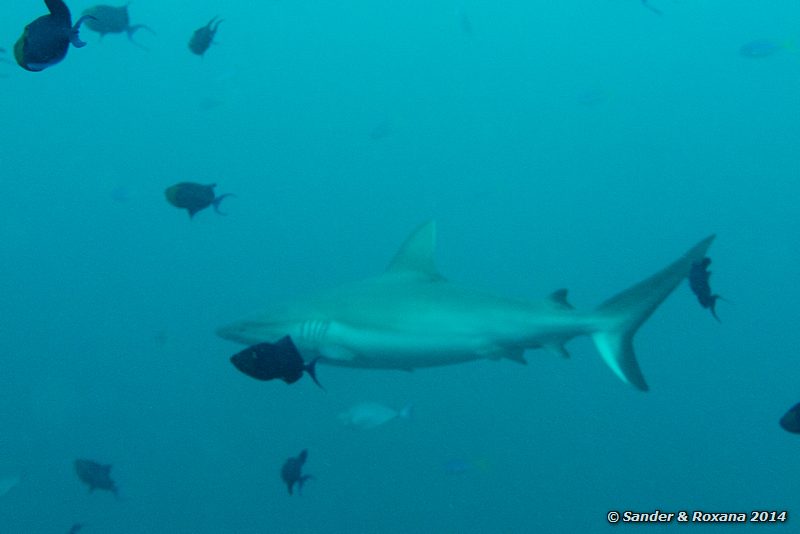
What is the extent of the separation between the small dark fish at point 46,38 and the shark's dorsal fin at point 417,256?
3.36 m

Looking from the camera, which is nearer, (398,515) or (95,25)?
(95,25)

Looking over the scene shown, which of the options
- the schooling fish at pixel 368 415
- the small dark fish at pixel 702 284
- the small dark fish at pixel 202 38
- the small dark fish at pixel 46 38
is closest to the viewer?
the small dark fish at pixel 46 38

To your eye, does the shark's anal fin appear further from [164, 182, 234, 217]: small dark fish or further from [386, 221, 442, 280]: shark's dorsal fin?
[164, 182, 234, 217]: small dark fish

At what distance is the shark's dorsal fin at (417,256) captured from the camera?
5051mm

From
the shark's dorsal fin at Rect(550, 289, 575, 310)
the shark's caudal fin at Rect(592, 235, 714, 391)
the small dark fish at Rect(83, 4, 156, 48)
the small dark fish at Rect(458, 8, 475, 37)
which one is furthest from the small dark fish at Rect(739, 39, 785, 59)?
the small dark fish at Rect(83, 4, 156, 48)

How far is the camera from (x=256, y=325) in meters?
4.84

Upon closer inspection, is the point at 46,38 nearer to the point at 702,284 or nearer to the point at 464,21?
the point at 702,284

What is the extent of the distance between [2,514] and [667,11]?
273ft

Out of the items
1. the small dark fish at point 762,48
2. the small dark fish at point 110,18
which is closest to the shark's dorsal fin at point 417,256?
the small dark fish at point 110,18

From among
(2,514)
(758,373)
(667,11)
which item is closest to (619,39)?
(667,11)

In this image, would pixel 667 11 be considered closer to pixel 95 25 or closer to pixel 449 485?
pixel 449 485

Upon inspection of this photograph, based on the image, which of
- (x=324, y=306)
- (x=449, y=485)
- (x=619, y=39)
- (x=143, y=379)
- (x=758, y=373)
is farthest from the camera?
(x=619, y=39)

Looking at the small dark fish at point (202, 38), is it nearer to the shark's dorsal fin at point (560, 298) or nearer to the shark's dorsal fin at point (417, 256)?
the shark's dorsal fin at point (417, 256)

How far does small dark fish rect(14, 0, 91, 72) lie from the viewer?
1.84 meters
